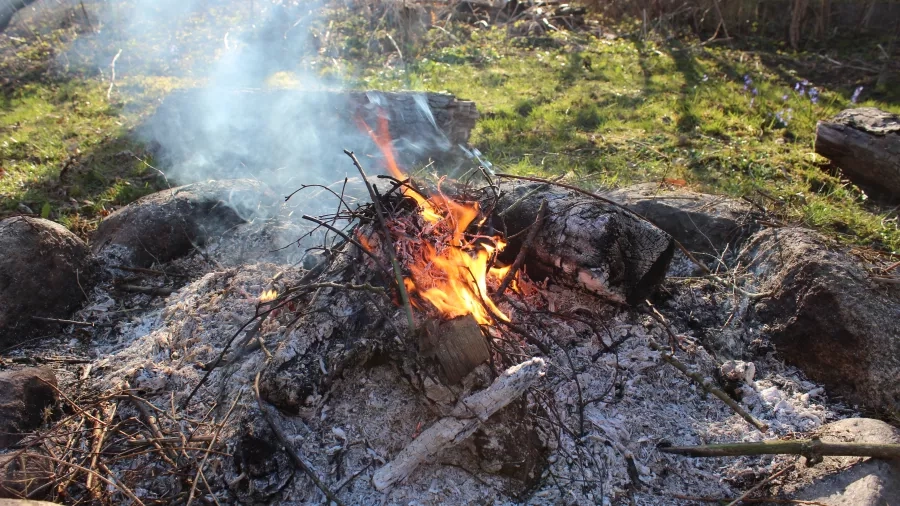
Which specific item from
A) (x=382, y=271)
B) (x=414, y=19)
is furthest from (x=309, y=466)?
(x=414, y=19)

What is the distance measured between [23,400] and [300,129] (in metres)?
3.56

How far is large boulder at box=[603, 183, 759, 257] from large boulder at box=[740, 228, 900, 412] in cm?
39

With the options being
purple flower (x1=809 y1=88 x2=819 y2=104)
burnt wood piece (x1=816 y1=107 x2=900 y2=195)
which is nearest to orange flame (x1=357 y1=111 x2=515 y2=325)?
burnt wood piece (x1=816 y1=107 x2=900 y2=195)

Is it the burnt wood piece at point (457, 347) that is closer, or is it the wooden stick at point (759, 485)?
the wooden stick at point (759, 485)

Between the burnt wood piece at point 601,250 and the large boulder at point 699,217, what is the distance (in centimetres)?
71

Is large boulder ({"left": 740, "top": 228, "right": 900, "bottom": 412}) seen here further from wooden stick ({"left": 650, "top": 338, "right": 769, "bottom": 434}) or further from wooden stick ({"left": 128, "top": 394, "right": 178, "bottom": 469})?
wooden stick ({"left": 128, "top": 394, "right": 178, "bottom": 469})

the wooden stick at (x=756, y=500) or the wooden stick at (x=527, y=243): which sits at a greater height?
the wooden stick at (x=527, y=243)

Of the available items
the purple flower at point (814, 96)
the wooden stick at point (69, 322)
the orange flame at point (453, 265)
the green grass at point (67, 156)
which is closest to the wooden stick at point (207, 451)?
the orange flame at point (453, 265)

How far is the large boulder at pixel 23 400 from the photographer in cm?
230

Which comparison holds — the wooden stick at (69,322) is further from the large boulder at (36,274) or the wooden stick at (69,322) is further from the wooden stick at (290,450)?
the wooden stick at (290,450)

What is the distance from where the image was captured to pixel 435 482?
2.25 metres

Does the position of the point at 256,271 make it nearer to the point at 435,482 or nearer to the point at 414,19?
the point at 435,482

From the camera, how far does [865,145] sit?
4.91 m

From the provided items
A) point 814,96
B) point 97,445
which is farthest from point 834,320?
point 814,96
